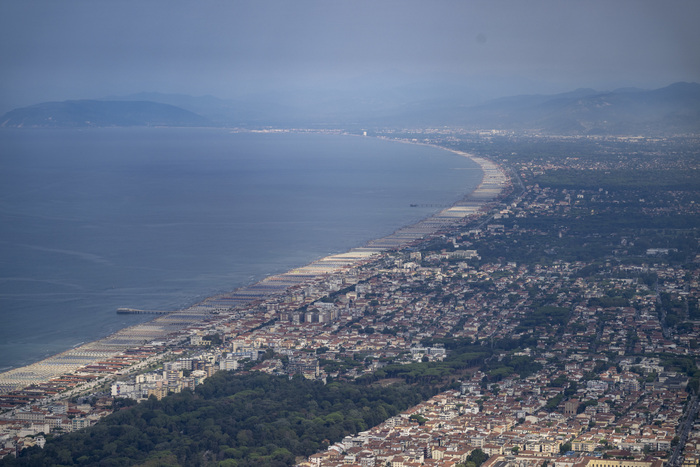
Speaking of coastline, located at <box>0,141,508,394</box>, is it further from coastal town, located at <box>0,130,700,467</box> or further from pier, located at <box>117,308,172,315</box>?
pier, located at <box>117,308,172,315</box>

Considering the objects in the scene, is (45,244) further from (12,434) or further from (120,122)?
(120,122)

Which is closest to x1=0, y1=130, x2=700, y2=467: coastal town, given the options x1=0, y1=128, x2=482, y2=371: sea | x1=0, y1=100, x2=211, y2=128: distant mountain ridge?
x1=0, y1=128, x2=482, y2=371: sea

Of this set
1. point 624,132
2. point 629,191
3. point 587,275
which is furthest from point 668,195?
point 624,132

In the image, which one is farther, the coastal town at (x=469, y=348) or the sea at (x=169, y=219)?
the sea at (x=169, y=219)

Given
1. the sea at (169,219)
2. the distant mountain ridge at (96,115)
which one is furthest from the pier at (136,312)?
the distant mountain ridge at (96,115)

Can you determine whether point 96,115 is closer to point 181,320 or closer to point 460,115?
point 460,115

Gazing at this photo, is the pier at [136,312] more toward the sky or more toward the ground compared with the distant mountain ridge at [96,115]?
more toward the ground

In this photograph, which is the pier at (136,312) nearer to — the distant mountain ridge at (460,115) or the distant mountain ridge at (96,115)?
the distant mountain ridge at (460,115)
